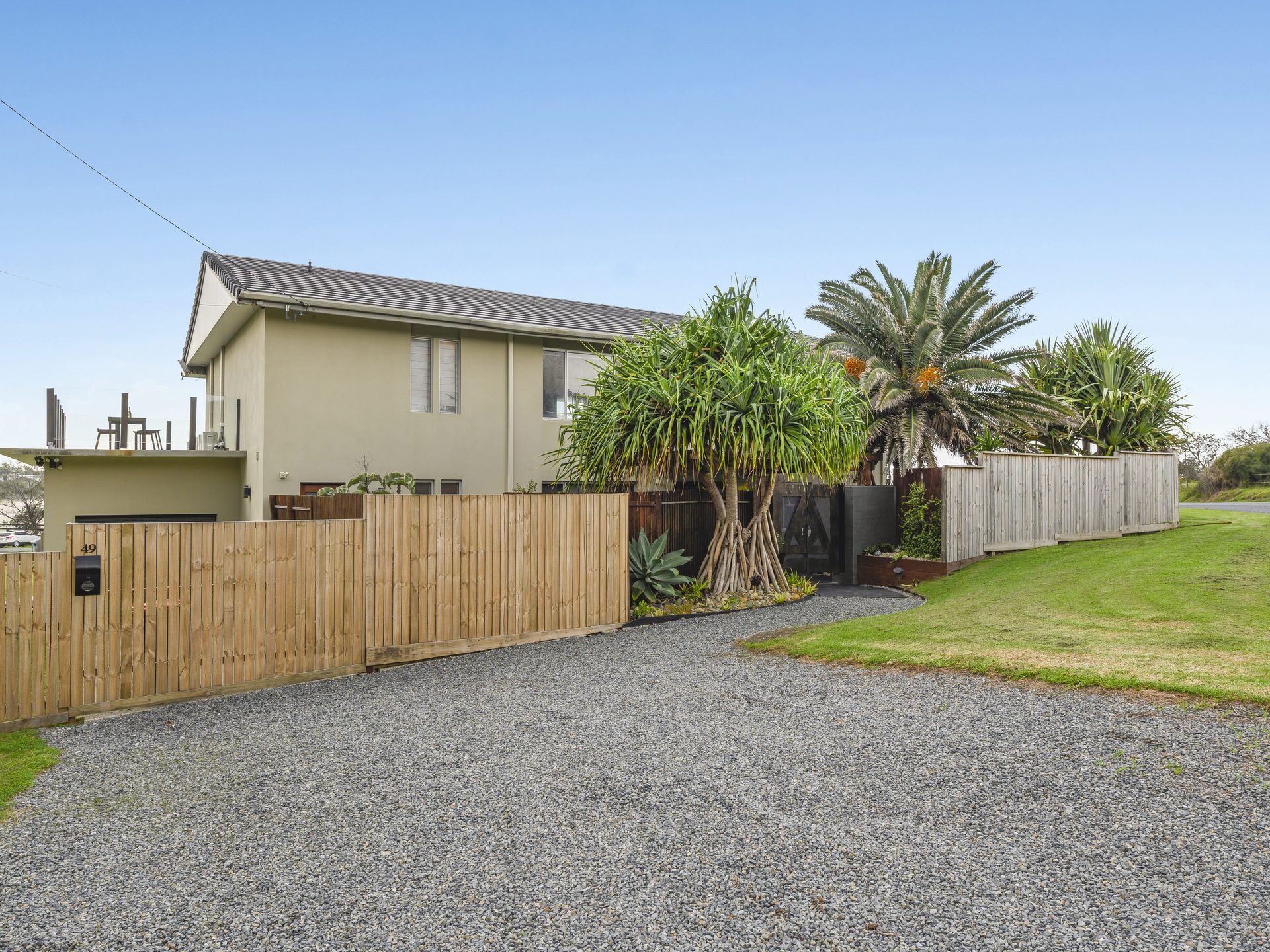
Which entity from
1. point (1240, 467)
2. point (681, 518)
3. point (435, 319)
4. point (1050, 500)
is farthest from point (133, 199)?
point (1240, 467)

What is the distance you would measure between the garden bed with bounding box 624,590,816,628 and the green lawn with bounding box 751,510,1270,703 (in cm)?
194

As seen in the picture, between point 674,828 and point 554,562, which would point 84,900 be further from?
point 554,562

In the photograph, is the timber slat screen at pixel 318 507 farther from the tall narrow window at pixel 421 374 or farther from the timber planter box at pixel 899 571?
the timber planter box at pixel 899 571

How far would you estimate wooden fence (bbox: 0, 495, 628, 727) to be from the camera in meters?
6.43

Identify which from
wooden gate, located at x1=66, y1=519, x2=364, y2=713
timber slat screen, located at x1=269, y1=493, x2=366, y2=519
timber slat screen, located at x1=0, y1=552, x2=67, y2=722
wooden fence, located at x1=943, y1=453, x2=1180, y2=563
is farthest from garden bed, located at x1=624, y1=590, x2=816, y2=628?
timber slat screen, located at x1=0, y1=552, x2=67, y2=722

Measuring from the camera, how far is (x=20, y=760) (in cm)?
544

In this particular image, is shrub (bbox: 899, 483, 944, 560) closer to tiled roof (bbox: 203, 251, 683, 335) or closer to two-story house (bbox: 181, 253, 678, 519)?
tiled roof (bbox: 203, 251, 683, 335)

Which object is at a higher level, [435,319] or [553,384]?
[435,319]

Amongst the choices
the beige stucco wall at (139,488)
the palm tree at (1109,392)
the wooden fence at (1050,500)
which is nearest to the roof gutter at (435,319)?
the beige stucco wall at (139,488)

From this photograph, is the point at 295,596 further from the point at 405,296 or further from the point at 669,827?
the point at 405,296

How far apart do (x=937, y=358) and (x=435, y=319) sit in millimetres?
11198

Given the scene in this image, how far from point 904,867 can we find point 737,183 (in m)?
18.6

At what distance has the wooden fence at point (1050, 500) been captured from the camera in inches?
516

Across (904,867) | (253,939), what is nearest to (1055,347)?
(904,867)
